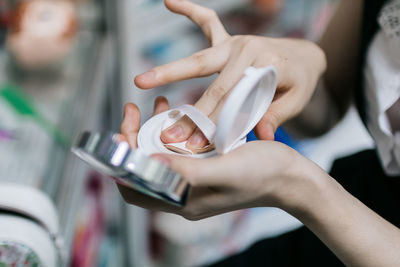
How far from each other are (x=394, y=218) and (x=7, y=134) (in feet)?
2.04

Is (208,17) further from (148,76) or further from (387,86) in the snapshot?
(387,86)

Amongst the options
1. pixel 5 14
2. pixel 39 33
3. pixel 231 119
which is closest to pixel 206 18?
pixel 231 119

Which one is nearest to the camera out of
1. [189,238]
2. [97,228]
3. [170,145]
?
[170,145]

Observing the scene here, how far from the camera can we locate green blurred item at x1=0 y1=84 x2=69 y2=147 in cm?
71

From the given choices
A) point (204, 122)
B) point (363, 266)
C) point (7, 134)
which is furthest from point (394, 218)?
point (7, 134)

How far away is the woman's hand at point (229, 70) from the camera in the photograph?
44 centimetres

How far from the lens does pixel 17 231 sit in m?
0.39

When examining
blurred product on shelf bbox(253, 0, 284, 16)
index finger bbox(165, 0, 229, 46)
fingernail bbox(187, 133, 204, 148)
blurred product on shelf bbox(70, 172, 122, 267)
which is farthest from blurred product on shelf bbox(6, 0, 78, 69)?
blurred product on shelf bbox(253, 0, 284, 16)

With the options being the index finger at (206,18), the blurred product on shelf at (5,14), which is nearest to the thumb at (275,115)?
the index finger at (206,18)

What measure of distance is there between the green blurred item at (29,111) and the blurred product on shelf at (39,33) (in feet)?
0.29

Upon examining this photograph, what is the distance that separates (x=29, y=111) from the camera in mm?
722

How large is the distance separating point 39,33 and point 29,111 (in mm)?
190

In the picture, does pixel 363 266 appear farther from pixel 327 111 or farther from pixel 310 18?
pixel 310 18

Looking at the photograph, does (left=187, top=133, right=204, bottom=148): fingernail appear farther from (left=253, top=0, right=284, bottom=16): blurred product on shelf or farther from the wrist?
(left=253, top=0, right=284, bottom=16): blurred product on shelf
